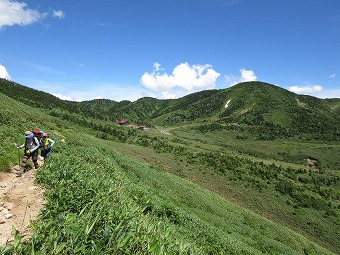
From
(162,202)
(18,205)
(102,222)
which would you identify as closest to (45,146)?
(18,205)

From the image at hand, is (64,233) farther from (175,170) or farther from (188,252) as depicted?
(175,170)

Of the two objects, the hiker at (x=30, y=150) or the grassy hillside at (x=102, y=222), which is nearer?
the grassy hillside at (x=102, y=222)

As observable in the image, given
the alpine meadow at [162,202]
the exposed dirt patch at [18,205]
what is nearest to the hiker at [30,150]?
the alpine meadow at [162,202]

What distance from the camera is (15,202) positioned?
10617 mm

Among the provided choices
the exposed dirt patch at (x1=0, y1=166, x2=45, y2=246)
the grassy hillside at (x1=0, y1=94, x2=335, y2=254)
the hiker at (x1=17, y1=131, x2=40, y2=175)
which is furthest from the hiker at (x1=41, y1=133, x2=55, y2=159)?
the exposed dirt patch at (x1=0, y1=166, x2=45, y2=246)

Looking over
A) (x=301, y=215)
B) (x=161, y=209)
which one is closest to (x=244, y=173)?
(x=301, y=215)

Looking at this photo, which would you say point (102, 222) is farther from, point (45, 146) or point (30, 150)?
point (45, 146)

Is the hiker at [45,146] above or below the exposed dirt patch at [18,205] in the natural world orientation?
above

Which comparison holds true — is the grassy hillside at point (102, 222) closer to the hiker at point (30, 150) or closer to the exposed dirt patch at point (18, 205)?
the exposed dirt patch at point (18, 205)

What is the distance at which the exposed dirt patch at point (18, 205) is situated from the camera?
325 inches

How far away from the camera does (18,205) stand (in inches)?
405

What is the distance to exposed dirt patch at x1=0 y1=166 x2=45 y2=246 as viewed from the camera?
825 cm

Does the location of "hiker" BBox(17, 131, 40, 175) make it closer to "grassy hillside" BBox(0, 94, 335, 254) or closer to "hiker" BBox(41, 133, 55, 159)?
"hiker" BBox(41, 133, 55, 159)

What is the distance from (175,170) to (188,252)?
52660 mm
